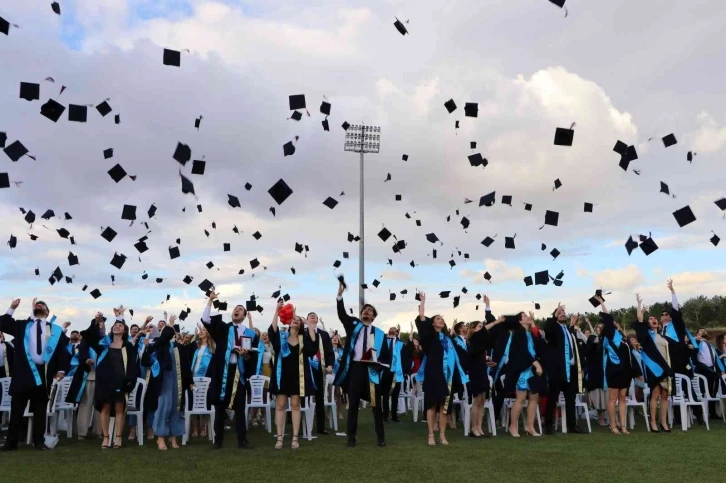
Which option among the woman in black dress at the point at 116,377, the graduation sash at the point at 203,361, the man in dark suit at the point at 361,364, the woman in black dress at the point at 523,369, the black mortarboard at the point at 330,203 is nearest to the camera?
the woman in black dress at the point at 116,377

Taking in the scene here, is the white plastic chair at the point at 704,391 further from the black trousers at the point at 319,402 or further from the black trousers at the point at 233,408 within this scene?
the black trousers at the point at 233,408

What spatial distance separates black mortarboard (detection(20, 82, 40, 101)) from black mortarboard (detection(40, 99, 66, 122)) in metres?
0.34

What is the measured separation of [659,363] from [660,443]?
5.91 feet

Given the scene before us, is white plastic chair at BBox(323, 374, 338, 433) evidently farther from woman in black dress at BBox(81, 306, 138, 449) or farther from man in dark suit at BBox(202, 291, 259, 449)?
woman in black dress at BBox(81, 306, 138, 449)

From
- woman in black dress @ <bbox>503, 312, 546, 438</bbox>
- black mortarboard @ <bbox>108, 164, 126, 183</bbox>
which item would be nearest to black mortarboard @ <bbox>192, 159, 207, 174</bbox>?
black mortarboard @ <bbox>108, 164, 126, 183</bbox>

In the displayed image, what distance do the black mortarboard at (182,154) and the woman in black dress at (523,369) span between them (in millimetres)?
5331

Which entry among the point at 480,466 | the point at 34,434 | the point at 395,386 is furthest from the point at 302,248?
the point at 480,466

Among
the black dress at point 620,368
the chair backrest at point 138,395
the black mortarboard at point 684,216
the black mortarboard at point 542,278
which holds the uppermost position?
the black mortarboard at point 684,216

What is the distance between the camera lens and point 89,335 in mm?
9602

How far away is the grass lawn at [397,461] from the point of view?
672 centimetres

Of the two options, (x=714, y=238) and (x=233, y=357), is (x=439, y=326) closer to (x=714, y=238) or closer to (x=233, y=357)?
(x=233, y=357)

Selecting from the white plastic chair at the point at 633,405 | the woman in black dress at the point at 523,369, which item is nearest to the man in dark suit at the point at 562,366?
the woman in black dress at the point at 523,369

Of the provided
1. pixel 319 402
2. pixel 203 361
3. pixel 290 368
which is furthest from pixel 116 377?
pixel 319 402

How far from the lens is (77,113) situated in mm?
10984
